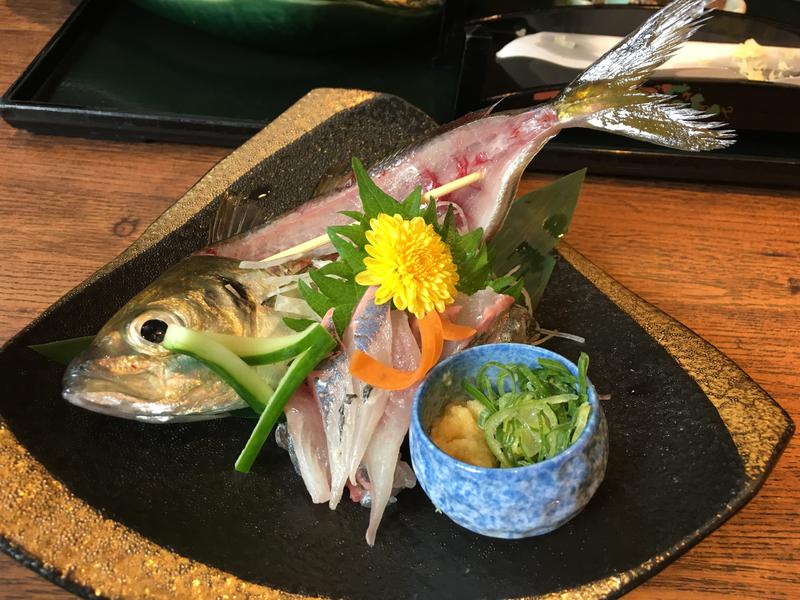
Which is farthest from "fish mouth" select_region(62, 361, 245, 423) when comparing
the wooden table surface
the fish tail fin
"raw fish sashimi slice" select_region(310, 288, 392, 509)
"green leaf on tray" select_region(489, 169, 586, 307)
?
the fish tail fin

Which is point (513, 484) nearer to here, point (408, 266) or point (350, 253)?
point (408, 266)

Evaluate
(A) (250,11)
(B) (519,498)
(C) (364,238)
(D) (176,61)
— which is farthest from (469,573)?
(D) (176,61)

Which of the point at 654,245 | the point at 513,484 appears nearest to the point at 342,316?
the point at 513,484

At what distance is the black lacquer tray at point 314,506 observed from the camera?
4.05 ft

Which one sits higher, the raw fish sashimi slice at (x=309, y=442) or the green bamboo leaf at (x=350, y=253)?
the green bamboo leaf at (x=350, y=253)

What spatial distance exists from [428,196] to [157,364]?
2.31 feet

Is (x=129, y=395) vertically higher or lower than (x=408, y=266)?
lower

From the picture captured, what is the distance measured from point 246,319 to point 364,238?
1.00 feet

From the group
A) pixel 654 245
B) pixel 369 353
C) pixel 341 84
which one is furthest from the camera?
pixel 341 84

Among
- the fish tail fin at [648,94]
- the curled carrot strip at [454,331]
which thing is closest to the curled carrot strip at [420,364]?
the curled carrot strip at [454,331]

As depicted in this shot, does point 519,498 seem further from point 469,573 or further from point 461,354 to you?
point 461,354

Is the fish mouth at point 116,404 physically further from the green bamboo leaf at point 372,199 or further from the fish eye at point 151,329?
the green bamboo leaf at point 372,199

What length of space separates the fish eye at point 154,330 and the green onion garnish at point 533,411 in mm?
609

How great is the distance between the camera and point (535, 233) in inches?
71.3
